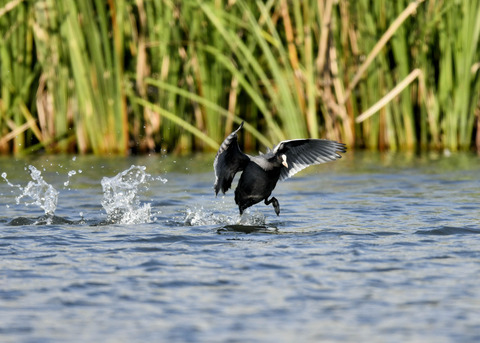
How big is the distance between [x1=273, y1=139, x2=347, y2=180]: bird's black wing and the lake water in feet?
1.39

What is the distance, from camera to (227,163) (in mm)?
6980

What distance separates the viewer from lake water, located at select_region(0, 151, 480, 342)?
3.86 metres

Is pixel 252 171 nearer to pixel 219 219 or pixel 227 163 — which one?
pixel 227 163

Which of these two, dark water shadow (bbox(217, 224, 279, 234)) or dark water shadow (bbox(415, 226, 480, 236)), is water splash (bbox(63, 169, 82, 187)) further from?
dark water shadow (bbox(415, 226, 480, 236))

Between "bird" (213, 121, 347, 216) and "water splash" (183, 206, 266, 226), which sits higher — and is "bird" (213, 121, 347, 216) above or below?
above

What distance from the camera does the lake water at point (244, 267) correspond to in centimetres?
386

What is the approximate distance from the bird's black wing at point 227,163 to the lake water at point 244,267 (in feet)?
1.20

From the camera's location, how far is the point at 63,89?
38.9ft

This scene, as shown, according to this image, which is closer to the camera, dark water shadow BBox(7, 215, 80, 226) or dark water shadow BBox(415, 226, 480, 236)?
dark water shadow BBox(415, 226, 480, 236)

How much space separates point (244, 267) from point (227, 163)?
78.5 inches

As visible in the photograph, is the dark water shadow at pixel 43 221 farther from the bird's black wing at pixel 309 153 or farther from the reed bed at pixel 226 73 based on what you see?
the reed bed at pixel 226 73

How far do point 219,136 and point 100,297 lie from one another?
26.0ft

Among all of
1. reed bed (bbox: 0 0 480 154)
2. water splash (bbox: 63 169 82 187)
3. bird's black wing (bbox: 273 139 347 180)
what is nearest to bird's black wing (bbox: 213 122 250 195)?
bird's black wing (bbox: 273 139 347 180)

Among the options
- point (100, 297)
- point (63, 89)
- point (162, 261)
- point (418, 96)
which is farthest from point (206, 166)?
point (100, 297)
